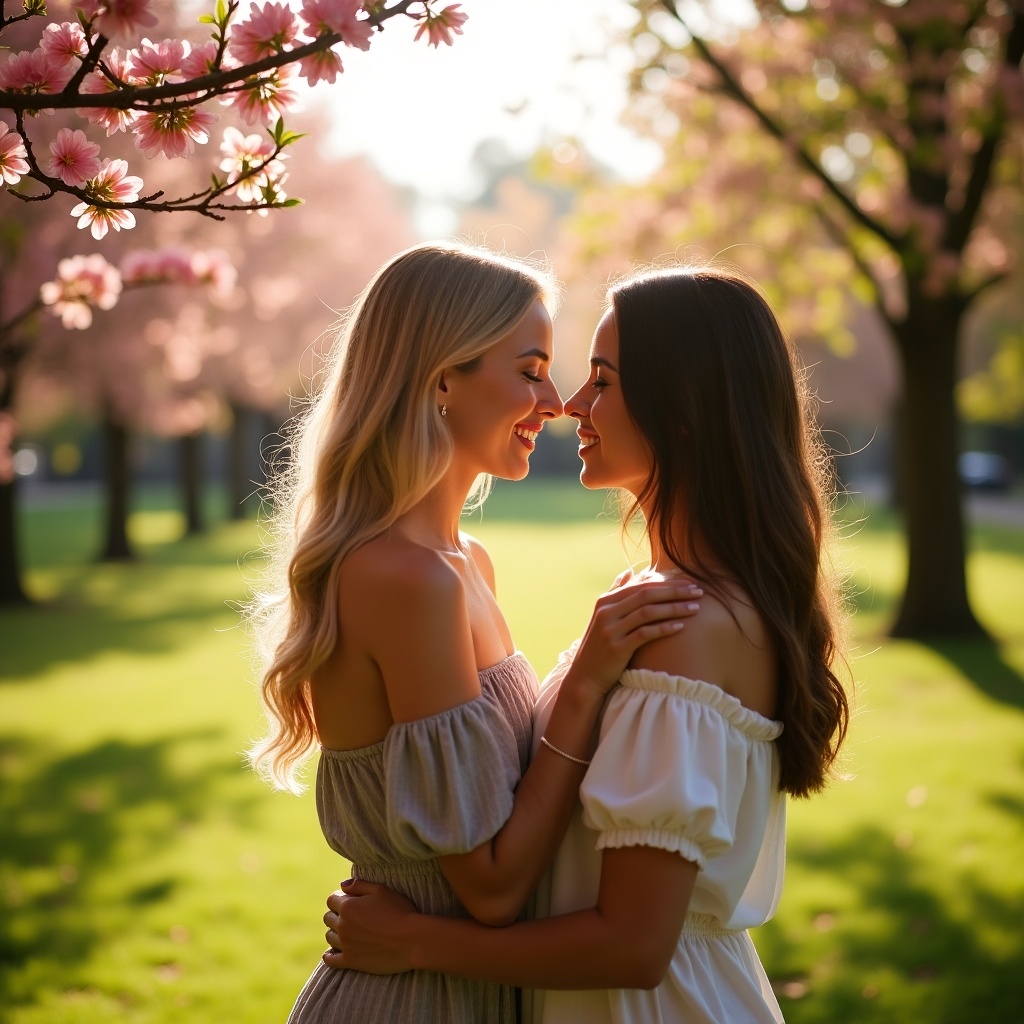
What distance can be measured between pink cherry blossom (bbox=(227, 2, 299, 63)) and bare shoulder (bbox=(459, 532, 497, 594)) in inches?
50.3

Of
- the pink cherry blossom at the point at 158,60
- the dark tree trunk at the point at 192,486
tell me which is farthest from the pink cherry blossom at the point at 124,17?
the dark tree trunk at the point at 192,486

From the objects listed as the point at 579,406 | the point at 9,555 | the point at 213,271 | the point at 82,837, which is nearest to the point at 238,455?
the point at 9,555

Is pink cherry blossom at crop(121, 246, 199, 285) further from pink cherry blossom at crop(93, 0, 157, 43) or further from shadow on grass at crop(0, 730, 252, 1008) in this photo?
pink cherry blossom at crop(93, 0, 157, 43)

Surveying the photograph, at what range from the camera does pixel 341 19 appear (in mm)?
1911

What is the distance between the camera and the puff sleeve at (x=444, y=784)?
7.14 feet

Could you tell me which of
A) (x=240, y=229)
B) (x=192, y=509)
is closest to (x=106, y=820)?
(x=240, y=229)

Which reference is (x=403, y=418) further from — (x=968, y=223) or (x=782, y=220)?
(x=782, y=220)

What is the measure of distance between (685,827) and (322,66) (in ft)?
4.95

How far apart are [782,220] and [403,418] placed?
1270 centimetres

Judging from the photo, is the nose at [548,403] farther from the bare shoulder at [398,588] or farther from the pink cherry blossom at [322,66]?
the pink cherry blossom at [322,66]

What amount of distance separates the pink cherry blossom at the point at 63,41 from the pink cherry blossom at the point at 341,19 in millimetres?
460

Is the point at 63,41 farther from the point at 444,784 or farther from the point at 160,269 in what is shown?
the point at 160,269

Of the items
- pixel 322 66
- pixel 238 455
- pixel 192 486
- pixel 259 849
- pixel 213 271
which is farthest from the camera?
pixel 238 455

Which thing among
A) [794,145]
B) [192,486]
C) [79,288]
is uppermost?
[794,145]
